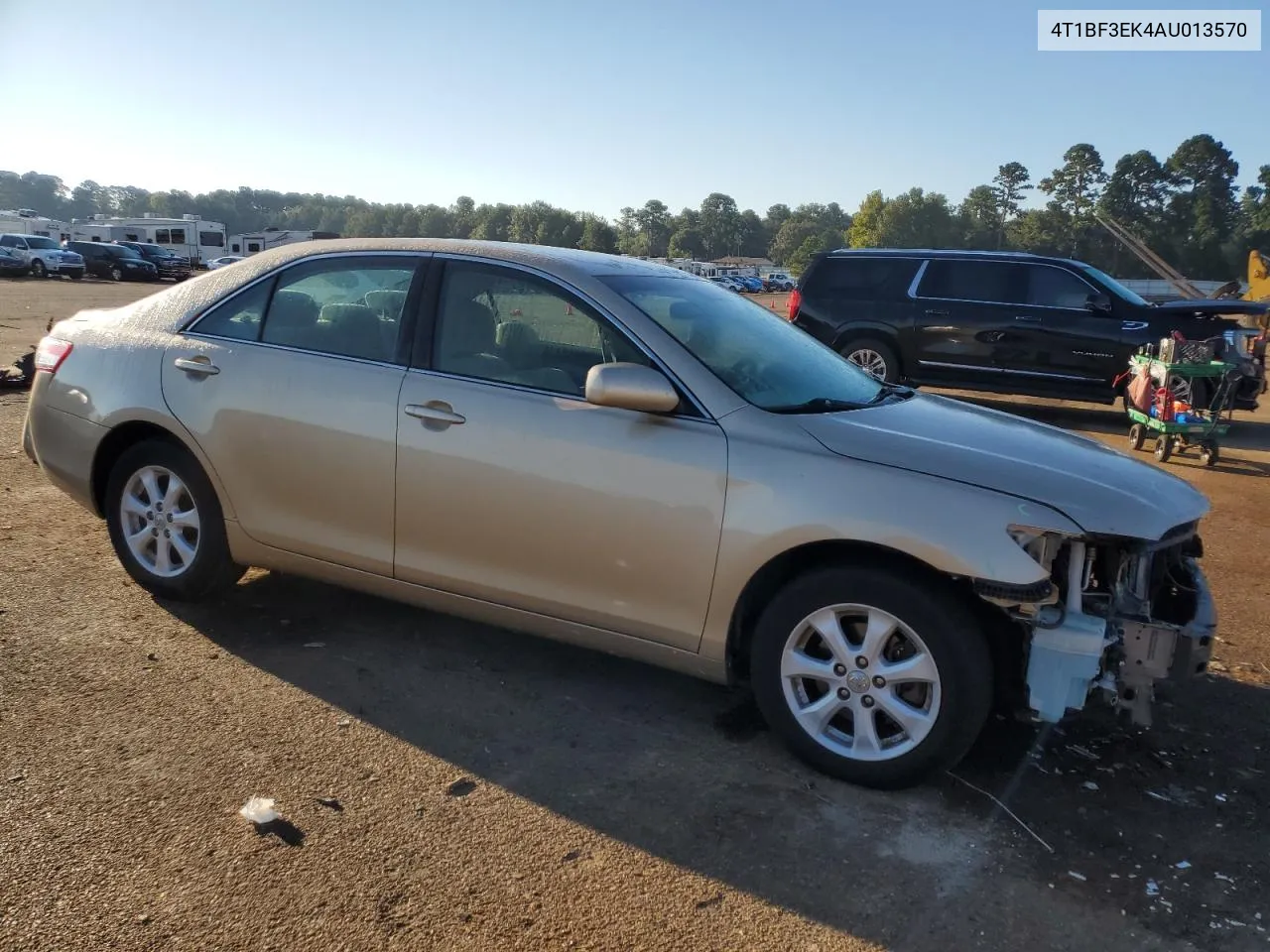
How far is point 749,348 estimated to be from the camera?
3926mm

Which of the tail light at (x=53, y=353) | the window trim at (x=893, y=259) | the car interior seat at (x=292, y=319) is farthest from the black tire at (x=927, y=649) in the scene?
the window trim at (x=893, y=259)

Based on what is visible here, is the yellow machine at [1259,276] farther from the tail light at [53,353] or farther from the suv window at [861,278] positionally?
the tail light at [53,353]

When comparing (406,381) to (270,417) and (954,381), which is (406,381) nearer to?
(270,417)

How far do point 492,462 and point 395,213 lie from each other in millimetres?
150555

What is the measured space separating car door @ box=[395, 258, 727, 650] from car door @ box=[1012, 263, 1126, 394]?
28.9ft

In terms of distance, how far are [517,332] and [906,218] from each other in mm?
134478

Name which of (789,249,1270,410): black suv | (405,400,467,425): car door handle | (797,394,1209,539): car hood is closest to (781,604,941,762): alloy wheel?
(797,394,1209,539): car hood

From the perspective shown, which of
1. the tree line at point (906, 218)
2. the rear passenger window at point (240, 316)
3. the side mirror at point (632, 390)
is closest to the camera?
the side mirror at point (632, 390)

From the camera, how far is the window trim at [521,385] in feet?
11.2

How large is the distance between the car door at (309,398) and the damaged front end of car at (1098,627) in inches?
91.6

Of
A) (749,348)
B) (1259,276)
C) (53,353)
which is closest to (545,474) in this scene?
(749,348)

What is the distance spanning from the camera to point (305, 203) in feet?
579

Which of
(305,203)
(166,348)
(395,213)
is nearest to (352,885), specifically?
(166,348)

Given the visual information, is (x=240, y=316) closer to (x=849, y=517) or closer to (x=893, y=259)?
(x=849, y=517)
